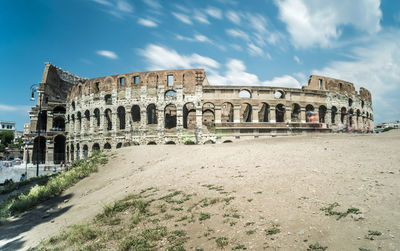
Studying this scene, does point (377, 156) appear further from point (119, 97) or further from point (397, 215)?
point (119, 97)

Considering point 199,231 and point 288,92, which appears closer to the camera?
point 199,231

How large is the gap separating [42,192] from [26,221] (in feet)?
10.5

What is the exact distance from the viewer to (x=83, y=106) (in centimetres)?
2902

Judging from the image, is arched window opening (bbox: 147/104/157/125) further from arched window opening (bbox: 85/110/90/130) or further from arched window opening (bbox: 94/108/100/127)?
arched window opening (bbox: 85/110/90/130)

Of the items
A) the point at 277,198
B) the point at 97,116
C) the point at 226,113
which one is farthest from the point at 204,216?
the point at 226,113

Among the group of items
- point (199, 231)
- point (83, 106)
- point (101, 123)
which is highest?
point (83, 106)

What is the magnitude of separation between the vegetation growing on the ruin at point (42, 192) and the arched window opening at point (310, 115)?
943 inches

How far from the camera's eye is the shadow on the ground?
6543mm

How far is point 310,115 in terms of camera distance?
2720 centimetres

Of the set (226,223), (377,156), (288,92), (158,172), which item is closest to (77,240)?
(226,223)

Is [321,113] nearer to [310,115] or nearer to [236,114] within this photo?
[310,115]

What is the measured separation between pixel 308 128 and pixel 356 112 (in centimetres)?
1112

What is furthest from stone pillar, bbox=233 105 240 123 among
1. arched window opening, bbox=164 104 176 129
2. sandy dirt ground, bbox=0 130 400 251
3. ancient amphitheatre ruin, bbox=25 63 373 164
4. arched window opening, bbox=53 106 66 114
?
arched window opening, bbox=53 106 66 114

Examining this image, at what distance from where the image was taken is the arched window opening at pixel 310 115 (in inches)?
1052
